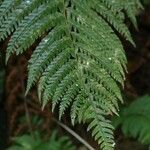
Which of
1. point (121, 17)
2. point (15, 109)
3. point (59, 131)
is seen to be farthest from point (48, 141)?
point (121, 17)

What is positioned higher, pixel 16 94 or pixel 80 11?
pixel 80 11

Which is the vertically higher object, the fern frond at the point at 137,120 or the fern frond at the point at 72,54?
the fern frond at the point at 72,54

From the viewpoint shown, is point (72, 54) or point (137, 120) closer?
point (72, 54)

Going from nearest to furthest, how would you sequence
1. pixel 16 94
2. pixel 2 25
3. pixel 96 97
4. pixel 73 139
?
pixel 96 97, pixel 2 25, pixel 73 139, pixel 16 94

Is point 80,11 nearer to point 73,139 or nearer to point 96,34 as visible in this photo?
point 96,34

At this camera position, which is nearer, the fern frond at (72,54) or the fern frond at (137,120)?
the fern frond at (72,54)
